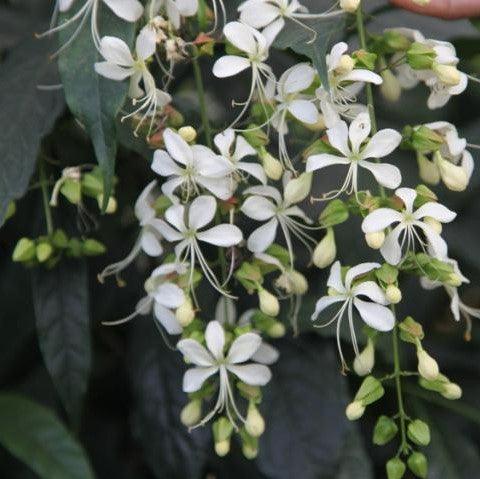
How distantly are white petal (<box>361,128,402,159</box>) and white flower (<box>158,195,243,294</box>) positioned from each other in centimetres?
9

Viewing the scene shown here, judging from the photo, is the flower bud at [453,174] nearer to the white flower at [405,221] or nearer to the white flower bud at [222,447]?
the white flower at [405,221]

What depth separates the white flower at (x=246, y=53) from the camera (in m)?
0.59

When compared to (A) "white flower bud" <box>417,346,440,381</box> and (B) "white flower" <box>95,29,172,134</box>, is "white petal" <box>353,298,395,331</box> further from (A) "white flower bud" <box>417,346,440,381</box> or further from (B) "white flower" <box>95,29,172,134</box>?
(B) "white flower" <box>95,29,172,134</box>

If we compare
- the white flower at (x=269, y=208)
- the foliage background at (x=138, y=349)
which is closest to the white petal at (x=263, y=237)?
the white flower at (x=269, y=208)

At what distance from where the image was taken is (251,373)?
2.05 feet

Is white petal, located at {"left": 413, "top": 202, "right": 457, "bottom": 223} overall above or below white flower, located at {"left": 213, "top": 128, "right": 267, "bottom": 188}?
below

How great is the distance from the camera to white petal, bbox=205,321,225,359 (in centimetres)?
61

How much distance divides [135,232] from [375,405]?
0.81 feet

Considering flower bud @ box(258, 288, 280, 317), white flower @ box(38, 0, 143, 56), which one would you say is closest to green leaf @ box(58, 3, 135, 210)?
white flower @ box(38, 0, 143, 56)

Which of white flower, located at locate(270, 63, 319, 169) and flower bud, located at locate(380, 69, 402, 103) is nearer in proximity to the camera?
white flower, located at locate(270, 63, 319, 169)

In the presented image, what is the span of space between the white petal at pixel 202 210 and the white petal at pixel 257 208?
1.1 inches

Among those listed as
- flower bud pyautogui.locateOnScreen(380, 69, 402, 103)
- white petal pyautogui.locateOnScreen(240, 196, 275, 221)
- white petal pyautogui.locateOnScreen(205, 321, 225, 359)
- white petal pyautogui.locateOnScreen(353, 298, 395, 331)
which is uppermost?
white petal pyautogui.locateOnScreen(240, 196, 275, 221)

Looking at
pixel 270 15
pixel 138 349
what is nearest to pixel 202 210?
pixel 270 15

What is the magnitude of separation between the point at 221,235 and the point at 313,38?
4.9 inches
